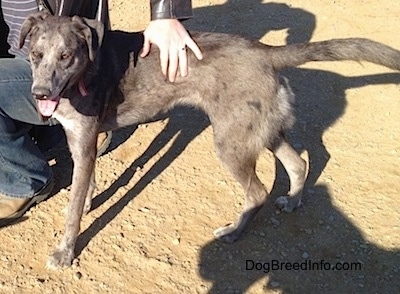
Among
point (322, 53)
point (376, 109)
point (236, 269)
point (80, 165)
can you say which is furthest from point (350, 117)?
point (80, 165)

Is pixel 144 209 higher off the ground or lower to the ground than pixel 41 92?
lower

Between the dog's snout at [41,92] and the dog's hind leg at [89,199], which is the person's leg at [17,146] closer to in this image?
the dog's hind leg at [89,199]

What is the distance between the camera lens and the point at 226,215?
367cm

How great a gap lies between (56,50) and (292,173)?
156cm

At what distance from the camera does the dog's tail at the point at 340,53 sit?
321 centimetres

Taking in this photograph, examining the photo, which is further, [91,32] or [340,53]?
[340,53]

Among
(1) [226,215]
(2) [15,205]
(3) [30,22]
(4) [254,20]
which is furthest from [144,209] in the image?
(4) [254,20]

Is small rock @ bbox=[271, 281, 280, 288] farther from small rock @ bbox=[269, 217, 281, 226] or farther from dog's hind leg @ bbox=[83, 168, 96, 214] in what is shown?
dog's hind leg @ bbox=[83, 168, 96, 214]

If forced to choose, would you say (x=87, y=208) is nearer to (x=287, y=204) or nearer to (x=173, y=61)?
(x=173, y=61)

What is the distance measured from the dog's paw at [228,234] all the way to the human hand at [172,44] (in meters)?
0.90

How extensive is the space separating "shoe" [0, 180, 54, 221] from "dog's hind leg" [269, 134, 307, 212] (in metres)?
1.40

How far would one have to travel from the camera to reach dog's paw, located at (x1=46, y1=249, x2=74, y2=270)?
3277 mm

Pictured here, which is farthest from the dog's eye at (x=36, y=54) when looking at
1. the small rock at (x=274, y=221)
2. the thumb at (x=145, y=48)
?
the small rock at (x=274, y=221)

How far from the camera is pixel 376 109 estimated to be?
4551mm
